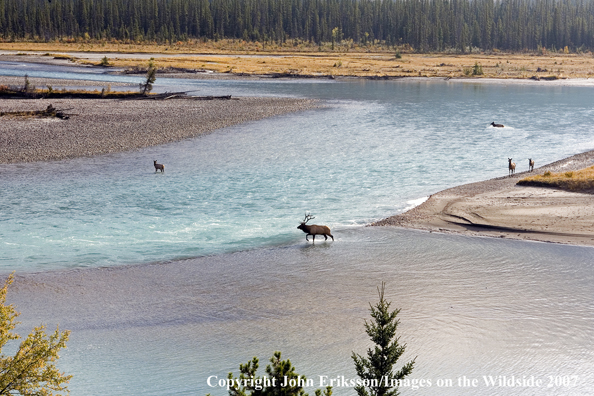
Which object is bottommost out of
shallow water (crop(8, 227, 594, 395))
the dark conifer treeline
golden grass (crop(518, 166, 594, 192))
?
shallow water (crop(8, 227, 594, 395))

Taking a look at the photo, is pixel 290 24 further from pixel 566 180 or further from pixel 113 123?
pixel 566 180

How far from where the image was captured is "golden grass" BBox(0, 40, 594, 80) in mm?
90250

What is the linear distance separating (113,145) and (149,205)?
1308cm

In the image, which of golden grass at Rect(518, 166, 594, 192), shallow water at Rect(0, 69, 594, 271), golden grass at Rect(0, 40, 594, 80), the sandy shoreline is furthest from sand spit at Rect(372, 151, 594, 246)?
golden grass at Rect(0, 40, 594, 80)

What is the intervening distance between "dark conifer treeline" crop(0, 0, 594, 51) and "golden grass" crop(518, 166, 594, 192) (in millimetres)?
118901

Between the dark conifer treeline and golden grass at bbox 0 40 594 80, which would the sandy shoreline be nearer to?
golden grass at bbox 0 40 594 80

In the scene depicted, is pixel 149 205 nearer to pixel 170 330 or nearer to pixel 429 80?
pixel 170 330

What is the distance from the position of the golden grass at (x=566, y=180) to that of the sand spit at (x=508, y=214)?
0.50 metres

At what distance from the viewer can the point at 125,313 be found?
14.8 m

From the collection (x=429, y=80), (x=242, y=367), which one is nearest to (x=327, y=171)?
(x=242, y=367)

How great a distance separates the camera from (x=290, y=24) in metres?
158

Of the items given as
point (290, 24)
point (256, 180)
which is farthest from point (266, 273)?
point (290, 24)

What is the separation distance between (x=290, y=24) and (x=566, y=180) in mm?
138540

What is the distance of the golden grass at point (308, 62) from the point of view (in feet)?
296
